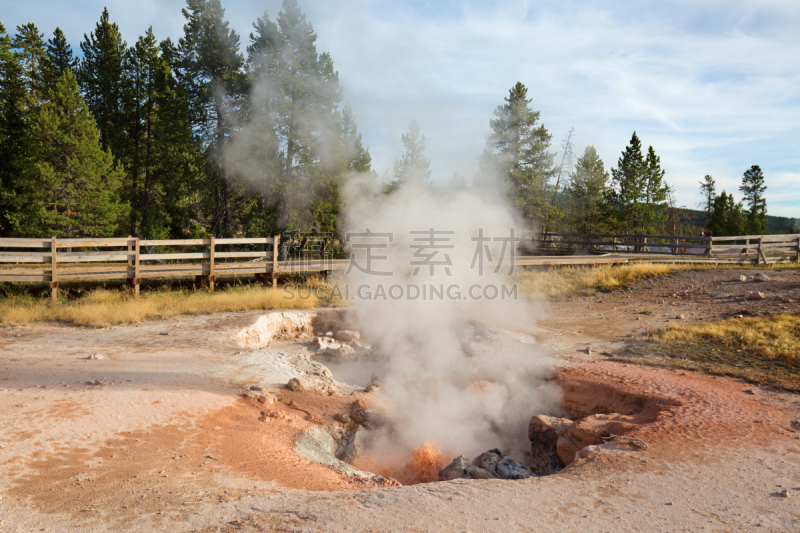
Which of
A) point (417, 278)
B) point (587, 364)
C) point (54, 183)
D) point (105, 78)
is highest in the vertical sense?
point (105, 78)

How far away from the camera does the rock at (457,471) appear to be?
5.04 metres

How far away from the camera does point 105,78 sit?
2641 centimetres

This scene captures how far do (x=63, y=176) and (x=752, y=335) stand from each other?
2498 centimetres

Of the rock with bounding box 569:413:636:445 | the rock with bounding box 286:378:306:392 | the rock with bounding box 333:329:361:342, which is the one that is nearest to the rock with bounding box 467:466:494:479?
the rock with bounding box 569:413:636:445

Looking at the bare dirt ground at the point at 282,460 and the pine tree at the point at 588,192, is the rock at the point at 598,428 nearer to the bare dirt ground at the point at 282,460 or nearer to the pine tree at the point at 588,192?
the bare dirt ground at the point at 282,460

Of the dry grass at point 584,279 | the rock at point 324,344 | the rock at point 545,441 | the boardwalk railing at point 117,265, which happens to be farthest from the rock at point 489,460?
the dry grass at point 584,279

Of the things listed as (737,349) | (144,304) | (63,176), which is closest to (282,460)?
(144,304)

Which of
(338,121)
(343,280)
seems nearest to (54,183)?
(338,121)

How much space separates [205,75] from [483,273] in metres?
17.0

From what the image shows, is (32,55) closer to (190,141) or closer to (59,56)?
(59,56)

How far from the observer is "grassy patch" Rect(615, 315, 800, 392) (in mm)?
7108

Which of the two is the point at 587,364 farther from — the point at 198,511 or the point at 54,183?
the point at 54,183

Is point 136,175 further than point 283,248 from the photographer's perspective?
Yes

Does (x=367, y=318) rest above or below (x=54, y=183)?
below
